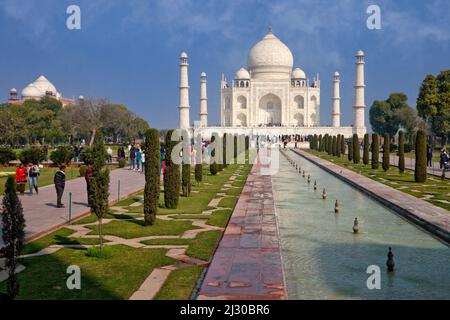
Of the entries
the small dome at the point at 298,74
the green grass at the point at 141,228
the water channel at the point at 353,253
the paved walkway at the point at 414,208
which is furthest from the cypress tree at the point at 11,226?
the small dome at the point at 298,74

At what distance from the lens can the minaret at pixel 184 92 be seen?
159ft

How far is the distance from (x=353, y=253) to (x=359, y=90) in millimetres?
43766

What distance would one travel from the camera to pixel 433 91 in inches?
1415

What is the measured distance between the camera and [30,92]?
75688mm

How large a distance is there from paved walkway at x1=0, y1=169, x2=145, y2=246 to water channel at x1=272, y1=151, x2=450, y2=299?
11.2ft

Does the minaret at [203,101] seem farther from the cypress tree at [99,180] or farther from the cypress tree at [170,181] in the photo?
the cypress tree at [99,180]

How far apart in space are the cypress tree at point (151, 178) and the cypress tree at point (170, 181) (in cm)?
164

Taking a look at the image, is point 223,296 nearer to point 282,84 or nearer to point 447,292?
point 447,292

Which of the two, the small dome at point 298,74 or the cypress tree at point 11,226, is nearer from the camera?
the cypress tree at point 11,226

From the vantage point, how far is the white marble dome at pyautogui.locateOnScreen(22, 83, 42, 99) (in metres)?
75.1

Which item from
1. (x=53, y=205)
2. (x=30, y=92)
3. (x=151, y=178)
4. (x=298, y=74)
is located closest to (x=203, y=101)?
(x=298, y=74)

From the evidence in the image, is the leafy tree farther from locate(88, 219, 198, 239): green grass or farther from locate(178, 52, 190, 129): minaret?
locate(88, 219, 198, 239): green grass

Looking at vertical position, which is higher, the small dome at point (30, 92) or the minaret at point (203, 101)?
the small dome at point (30, 92)
